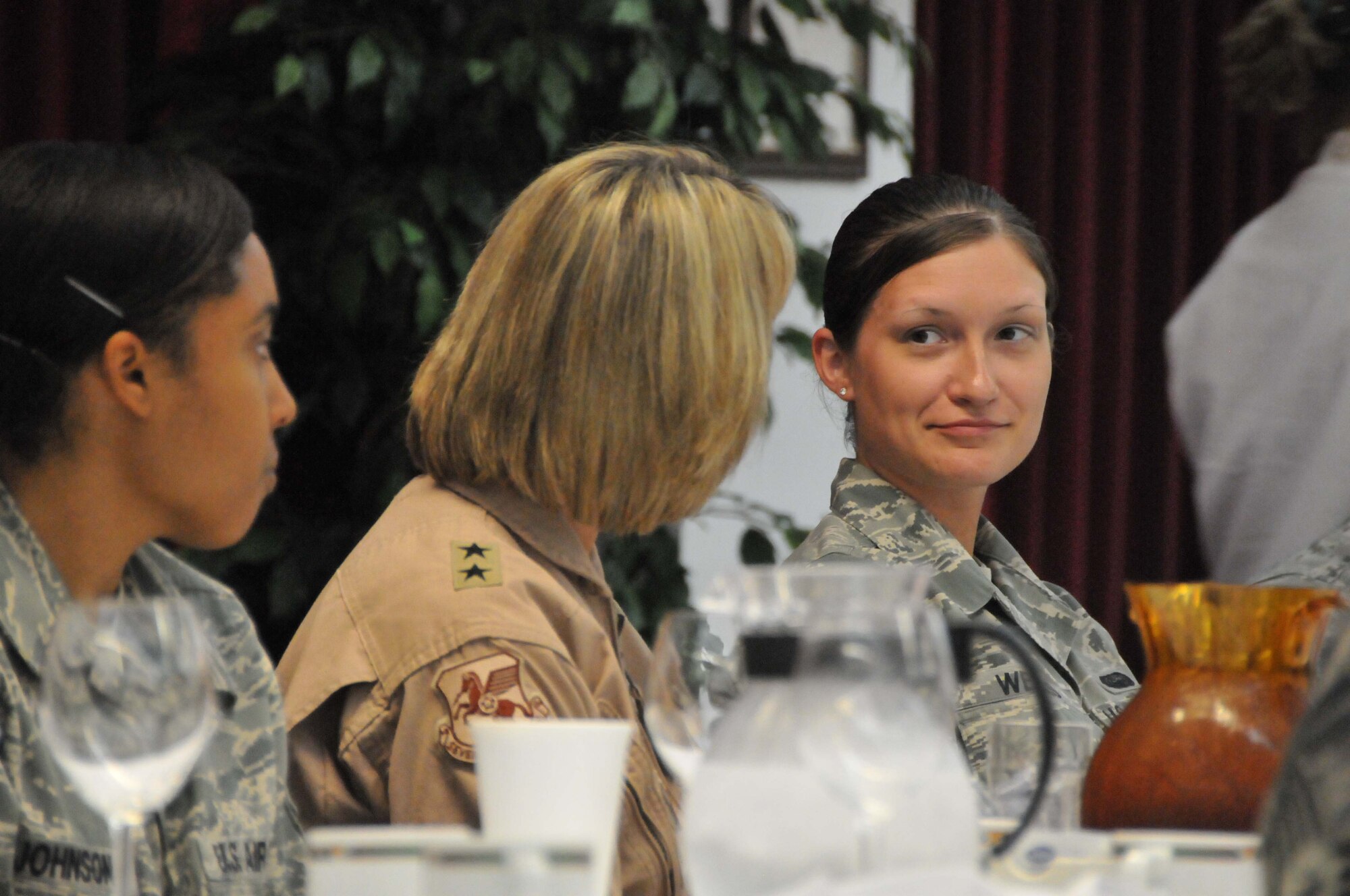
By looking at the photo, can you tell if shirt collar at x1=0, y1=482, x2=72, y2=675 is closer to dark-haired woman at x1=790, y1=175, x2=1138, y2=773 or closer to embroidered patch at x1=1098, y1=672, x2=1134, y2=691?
dark-haired woman at x1=790, y1=175, x2=1138, y2=773

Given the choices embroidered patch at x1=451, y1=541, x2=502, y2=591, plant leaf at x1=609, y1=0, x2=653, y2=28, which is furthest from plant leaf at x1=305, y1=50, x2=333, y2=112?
embroidered patch at x1=451, y1=541, x2=502, y2=591

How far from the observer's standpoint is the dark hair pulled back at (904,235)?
5.62 ft

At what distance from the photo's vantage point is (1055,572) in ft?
11.9

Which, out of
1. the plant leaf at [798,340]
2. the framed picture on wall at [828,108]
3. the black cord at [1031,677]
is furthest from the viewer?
the framed picture on wall at [828,108]

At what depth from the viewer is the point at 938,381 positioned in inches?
66.6

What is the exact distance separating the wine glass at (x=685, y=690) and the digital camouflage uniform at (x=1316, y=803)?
30 cm

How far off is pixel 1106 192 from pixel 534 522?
2538mm

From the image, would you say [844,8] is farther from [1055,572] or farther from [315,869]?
[315,869]

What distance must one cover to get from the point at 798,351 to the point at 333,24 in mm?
847

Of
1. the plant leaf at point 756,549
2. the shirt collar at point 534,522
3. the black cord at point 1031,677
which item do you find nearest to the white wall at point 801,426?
the plant leaf at point 756,549

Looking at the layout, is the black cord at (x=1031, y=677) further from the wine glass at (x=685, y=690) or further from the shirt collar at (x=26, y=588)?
the shirt collar at (x=26, y=588)

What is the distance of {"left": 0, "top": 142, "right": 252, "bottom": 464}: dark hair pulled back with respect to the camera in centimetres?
113

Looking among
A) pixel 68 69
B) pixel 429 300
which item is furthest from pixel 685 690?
pixel 68 69

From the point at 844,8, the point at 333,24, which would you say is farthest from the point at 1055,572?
the point at 333,24
